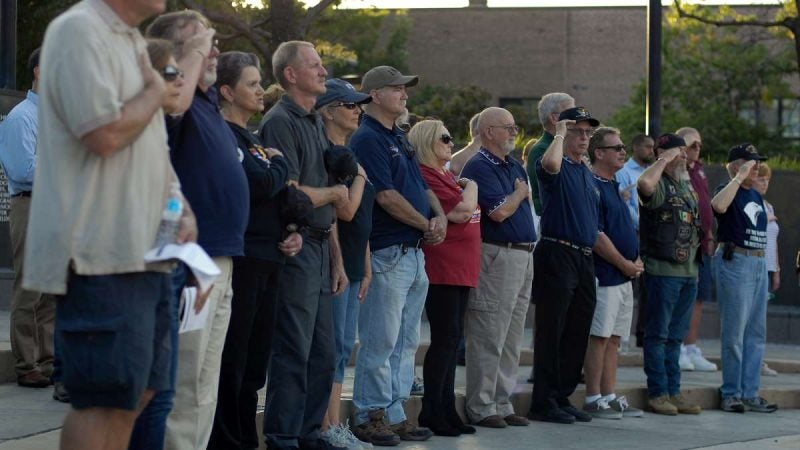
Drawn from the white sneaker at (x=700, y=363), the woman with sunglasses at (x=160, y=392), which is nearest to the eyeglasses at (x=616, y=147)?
the white sneaker at (x=700, y=363)

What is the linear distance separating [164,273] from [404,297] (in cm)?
405

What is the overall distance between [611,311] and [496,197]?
167 centimetres

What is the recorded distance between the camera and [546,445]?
9.20 m

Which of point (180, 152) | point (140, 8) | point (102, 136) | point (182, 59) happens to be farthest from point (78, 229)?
point (180, 152)

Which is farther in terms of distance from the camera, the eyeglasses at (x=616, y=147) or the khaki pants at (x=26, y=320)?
the eyeglasses at (x=616, y=147)

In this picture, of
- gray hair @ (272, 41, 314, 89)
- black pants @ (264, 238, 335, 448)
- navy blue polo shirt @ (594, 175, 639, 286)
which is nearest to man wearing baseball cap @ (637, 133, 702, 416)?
navy blue polo shirt @ (594, 175, 639, 286)

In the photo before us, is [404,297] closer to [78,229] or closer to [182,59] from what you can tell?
[182,59]

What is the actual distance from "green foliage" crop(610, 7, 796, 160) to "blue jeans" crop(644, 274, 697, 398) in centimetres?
2619

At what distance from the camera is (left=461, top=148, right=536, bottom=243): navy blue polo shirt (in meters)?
9.73

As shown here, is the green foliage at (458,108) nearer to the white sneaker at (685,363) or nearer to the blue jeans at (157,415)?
the white sneaker at (685,363)

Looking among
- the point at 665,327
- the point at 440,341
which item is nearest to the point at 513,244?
the point at 440,341

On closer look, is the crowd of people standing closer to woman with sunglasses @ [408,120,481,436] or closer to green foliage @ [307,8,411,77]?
woman with sunglasses @ [408,120,481,436]

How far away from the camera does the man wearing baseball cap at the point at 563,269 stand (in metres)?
10.2

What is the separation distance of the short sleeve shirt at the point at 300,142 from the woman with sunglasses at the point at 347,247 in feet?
1.11
